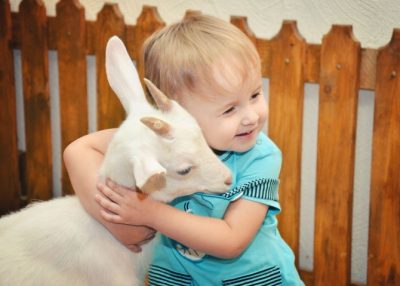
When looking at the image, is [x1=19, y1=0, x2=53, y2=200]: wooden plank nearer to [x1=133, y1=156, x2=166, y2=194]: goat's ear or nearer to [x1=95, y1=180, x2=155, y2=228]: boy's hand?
[x1=95, y1=180, x2=155, y2=228]: boy's hand

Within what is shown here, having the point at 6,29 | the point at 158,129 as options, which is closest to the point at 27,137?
the point at 6,29

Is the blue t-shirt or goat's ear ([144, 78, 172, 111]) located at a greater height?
goat's ear ([144, 78, 172, 111])

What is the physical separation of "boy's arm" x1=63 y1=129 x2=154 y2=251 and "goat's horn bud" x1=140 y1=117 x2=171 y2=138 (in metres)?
0.33

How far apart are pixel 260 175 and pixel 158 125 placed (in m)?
0.36

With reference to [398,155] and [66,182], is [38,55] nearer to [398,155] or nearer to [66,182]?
[66,182]

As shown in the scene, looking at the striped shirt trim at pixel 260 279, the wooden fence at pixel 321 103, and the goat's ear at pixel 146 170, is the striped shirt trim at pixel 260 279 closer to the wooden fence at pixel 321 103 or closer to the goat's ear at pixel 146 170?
the goat's ear at pixel 146 170

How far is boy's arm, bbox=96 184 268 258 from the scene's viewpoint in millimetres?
1295

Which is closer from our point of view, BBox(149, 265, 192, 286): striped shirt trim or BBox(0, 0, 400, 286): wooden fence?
BBox(149, 265, 192, 286): striped shirt trim

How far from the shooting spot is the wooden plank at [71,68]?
7.88 ft

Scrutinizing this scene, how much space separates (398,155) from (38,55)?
1.57 meters

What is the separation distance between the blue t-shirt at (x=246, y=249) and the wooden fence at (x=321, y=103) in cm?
53

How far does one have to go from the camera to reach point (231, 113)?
4.28 feet

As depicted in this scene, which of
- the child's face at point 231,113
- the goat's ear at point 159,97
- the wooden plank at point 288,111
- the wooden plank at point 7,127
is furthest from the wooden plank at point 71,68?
the goat's ear at point 159,97

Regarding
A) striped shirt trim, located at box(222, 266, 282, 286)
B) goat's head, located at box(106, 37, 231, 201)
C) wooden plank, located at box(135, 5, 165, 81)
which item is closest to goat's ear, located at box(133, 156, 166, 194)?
goat's head, located at box(106, 37, 231, 201)
